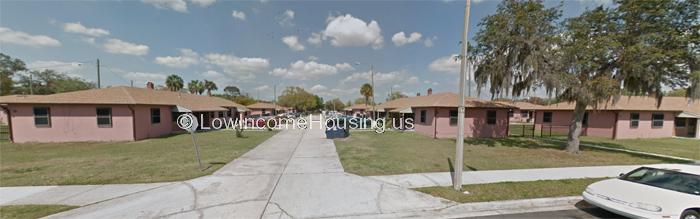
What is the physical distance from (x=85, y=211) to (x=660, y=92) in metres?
19.1

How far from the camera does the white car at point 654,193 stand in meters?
4.00

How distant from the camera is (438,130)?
1747 centimetres

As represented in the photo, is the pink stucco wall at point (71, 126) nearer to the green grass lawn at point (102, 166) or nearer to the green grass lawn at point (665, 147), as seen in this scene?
the green grass lawn at point (102, 166)

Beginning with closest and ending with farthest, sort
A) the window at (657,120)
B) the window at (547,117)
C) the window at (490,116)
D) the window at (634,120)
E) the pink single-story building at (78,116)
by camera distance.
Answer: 1. the pink single-story building at (78,116)
2. the window at (490,116)
3. the window at (634,120)
4. the window at (657,120)
5. the window at (547,117)

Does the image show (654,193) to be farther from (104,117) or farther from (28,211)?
(104,117)

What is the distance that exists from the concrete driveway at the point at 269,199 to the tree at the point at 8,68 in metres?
50.2

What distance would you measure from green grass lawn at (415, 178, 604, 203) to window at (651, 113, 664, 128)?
21.4m

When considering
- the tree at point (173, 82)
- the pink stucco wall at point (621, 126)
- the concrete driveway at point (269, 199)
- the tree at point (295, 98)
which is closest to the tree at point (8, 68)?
the tree at point (173, 82)

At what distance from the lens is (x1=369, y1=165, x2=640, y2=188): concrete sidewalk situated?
652cm

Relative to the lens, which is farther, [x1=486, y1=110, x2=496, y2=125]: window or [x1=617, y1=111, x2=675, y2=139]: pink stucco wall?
[x1=617, y1=111, x2=675, y2=139]: pink stucco wall

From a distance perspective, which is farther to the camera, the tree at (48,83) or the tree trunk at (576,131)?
the tree at (48,83)

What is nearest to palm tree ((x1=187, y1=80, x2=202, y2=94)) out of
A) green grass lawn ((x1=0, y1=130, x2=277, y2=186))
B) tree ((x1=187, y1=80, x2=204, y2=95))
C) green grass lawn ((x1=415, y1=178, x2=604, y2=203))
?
tree ((x1=187, y1=80, x2=204, y2=95))

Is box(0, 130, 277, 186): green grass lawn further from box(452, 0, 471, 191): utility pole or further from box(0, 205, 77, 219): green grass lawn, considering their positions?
box(452, 0, 471, 191): utility pole

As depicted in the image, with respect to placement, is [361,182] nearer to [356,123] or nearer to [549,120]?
[356,123]
